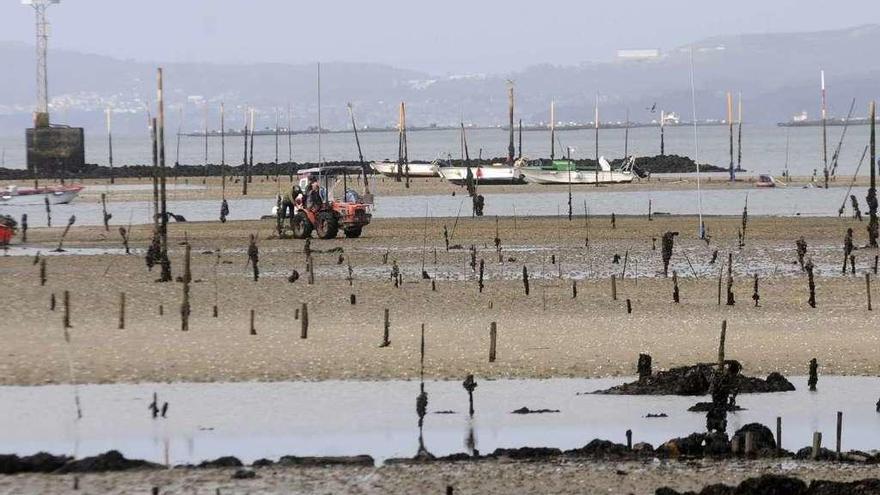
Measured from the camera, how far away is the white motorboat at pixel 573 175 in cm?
9181

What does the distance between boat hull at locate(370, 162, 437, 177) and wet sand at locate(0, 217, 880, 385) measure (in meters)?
62.8

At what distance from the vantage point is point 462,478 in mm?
14969

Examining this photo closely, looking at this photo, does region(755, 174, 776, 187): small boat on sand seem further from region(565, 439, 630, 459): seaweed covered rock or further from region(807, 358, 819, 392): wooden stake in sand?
region(565, 439, 630, 459): seaweed covered rock

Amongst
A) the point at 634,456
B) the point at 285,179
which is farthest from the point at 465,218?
the point at 285,179

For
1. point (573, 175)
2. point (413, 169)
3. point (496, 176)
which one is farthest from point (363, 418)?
point (413, 169)

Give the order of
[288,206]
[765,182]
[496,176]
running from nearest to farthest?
[288,206], [765,182], [496,176]

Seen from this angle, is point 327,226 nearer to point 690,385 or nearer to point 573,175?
point 690,385

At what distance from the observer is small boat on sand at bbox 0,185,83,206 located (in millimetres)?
69675

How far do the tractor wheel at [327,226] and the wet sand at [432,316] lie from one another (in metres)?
1.54

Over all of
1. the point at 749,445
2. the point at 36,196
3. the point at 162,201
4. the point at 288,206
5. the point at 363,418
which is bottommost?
the point at 36,196

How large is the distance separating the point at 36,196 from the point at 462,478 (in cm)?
5910

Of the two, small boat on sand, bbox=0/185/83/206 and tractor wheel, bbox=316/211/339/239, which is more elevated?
tractor wheel, bbox=316/211/339/239

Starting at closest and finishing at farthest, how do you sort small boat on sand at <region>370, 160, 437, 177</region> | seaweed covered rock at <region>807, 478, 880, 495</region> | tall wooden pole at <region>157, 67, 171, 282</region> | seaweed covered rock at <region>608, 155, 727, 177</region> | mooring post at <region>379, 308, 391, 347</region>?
1. seaweed covered rock at <region>807, 478, 880, 495</region>
2. mooring post at <region>379, 308, 391, 347</region>
3. tall wooden pole at <region>157, 67, 171, 282</region>
4. small boat on sand at <region>370, 160, 437, 177</region>
5. seaweed covered rock at <region>608, 155, 727, 177</region>

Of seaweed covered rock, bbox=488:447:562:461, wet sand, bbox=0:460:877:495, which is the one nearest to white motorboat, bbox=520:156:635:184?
seaweed covered rock, bbox=488:447:562:461
